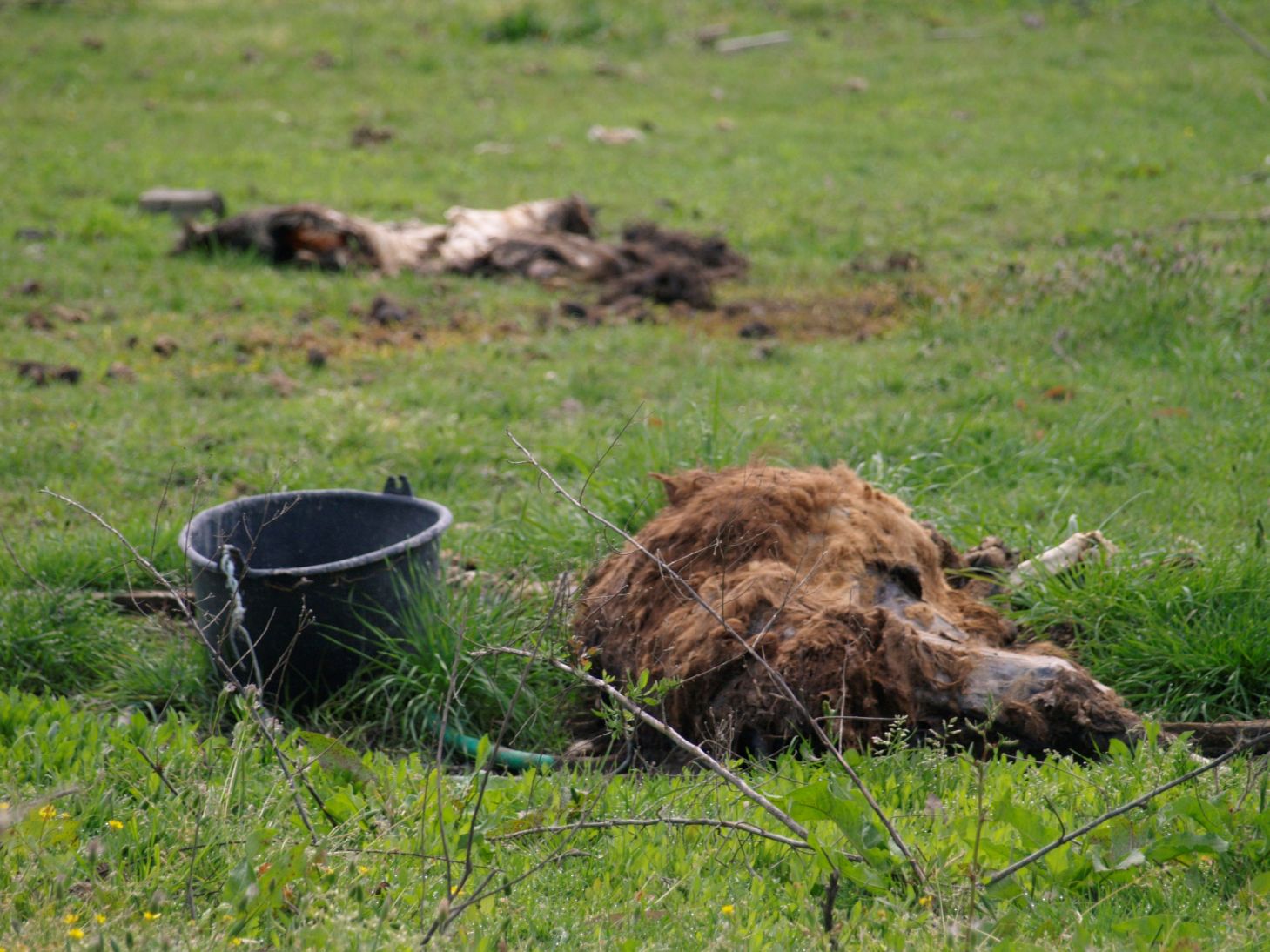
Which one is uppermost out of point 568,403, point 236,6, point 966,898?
point 236,6

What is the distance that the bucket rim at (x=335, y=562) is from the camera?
3.64 metres

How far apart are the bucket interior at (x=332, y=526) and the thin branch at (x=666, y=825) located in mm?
1663

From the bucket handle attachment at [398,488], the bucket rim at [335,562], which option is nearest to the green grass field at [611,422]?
the bucket rim at [335,562]

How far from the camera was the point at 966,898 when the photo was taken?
236cm

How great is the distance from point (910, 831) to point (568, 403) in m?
4.21

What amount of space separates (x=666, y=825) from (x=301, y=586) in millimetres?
1520

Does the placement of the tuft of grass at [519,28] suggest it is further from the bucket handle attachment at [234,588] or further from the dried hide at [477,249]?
the bucket handle attachment at [234,588]

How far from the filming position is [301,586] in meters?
3.70

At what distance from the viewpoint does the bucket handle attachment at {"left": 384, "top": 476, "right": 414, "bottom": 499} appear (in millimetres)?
4289

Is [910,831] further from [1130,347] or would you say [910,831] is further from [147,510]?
[1130,347]

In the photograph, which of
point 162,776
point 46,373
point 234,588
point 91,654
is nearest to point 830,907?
point 162,776

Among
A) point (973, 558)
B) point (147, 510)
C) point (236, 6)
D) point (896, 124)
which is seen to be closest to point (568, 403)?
point (147, 510)

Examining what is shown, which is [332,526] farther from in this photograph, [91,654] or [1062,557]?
[1062,557]

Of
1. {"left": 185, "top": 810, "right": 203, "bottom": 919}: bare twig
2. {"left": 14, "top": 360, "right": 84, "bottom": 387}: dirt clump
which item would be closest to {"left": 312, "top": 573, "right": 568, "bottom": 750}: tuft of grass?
{"left": 185, "top": 810, "right": 203, "bottom": 919}: bare twig
